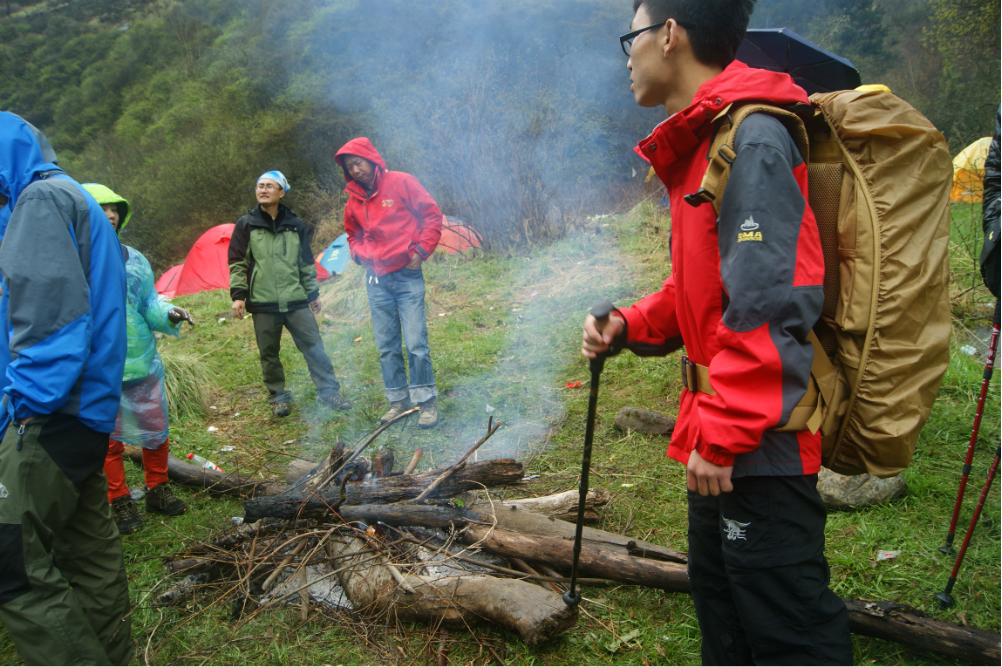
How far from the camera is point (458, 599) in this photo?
220 cm

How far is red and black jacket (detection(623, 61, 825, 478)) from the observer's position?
3.77 feet

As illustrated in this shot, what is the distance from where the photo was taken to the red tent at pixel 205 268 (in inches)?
484

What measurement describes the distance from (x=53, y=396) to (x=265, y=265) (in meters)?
3.20

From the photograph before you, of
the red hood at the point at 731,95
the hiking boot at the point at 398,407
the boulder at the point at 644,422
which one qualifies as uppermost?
the red hood at the point at 731,95

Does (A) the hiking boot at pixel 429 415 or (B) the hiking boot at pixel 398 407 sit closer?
(A) the hiking boot at pixel 429 415

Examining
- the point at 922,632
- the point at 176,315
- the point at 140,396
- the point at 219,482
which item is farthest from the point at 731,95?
the point at 219,482

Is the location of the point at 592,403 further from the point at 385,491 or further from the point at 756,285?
the point at 385,491

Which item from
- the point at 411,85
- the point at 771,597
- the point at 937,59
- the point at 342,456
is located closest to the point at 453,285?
the point at 411,85

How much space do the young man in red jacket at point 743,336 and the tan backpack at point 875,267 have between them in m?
0.08

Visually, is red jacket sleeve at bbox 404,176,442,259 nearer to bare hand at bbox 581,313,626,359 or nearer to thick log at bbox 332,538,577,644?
thick log at bbox 332,538,577,644

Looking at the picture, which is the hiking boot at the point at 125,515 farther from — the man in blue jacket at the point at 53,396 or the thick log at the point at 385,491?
the man in blue jacket at the point at 53,396

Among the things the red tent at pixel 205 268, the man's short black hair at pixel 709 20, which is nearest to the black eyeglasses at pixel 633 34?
the man's short black hair at pixel 709 20

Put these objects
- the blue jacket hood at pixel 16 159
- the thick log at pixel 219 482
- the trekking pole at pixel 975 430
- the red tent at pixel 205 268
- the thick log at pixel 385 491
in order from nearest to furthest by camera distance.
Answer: the blue jacket hood at pixel 16 159 → the trekking pole at pixel 975 430 → the thick log at pixel 385 491 → the thick log at pixel 219 482 → the red tent at pixel 205 268

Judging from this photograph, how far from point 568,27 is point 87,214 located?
1887 centimetres
